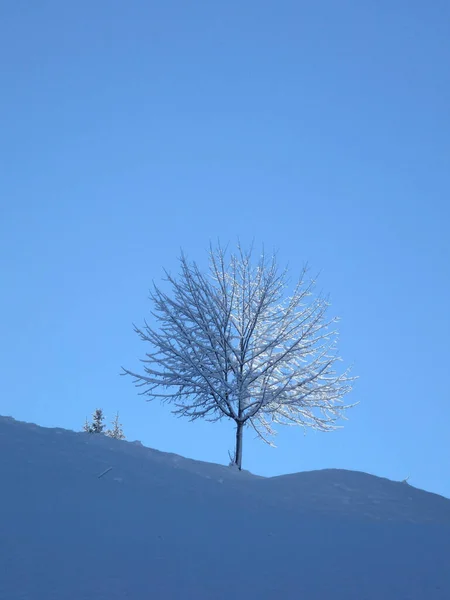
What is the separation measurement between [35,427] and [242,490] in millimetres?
3509

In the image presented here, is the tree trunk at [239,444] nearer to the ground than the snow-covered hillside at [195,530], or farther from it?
farther from it

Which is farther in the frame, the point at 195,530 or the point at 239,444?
the point at 239,444

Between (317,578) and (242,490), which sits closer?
(317,578)

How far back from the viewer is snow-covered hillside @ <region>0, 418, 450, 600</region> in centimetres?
552

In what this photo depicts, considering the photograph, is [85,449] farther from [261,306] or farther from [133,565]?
[261,306]

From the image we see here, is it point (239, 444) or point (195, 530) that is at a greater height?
point (239, 444)

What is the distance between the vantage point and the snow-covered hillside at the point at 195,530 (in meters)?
5.52

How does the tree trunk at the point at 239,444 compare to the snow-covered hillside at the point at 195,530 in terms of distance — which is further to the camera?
the tree trunk at the point at 239,444

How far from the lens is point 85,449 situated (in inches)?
352

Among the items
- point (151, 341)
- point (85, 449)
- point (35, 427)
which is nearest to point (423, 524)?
point (85, 449)

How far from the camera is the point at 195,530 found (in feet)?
22.1

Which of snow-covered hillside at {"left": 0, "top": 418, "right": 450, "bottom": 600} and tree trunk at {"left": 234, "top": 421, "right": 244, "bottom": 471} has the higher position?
tree trunk at {"left": 234, "top": 421, "right": 244, "bottom": 471}

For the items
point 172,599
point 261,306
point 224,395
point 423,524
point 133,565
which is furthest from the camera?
point 261,306

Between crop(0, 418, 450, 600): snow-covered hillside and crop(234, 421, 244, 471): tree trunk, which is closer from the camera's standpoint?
crop(0, 418, 450, 600): snow-covered hillside
